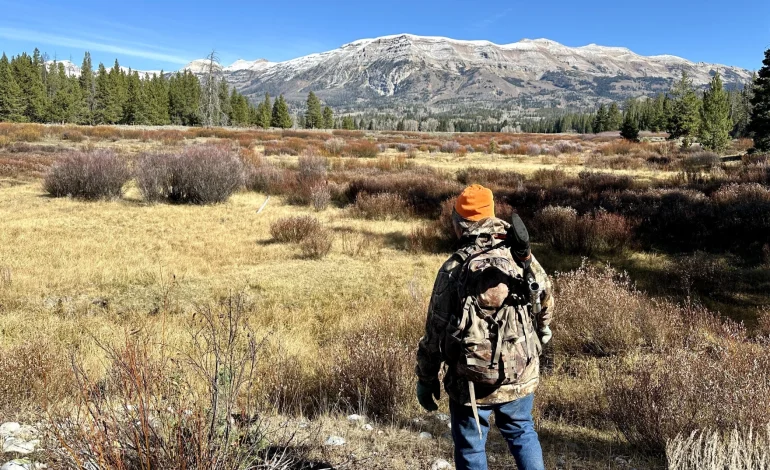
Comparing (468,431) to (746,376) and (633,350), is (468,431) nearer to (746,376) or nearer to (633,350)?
(746,376)

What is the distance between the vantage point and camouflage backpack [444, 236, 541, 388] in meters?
1.89

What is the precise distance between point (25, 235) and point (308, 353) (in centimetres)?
669

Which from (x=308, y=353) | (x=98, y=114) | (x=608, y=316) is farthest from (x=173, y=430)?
(x=98, y=114)

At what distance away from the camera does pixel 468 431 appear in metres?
2.09

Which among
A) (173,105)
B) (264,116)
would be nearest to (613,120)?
(264,116)

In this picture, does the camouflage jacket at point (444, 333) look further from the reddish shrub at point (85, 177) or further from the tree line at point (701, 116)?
the tree line at point (701, 116)

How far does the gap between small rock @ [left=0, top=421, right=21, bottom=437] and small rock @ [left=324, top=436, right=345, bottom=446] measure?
1851mm

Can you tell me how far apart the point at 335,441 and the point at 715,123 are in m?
40.6

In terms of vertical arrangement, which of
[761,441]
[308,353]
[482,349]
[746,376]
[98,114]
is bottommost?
[308,353]

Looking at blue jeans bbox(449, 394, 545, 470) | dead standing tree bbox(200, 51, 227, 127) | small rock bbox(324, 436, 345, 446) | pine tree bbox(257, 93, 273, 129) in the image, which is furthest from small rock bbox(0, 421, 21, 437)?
pine tree bbox(257, 93, 273, 129)

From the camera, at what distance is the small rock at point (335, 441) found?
2.92 meters

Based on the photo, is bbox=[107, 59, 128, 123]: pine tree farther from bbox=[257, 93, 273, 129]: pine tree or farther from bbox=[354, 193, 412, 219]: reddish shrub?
bbox=[354, 193, 412, 219]: reddish shrub

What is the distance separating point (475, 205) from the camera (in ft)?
6.67

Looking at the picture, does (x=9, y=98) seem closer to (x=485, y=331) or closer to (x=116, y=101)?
(x=116, y=101)
